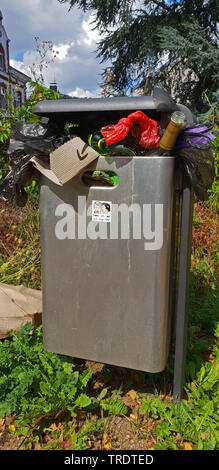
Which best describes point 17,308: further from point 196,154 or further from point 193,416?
point 196,154

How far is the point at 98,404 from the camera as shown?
1739 millimetres

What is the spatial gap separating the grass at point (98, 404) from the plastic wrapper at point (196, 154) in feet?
3.46

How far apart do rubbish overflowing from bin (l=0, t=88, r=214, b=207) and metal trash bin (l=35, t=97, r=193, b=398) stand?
63 mm

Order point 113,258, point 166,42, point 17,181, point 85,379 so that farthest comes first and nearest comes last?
point 166,42
point 85,379
point 17,181
point 113,258

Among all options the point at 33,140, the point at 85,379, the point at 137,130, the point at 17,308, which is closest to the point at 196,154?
the point at 137,130

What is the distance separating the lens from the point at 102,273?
1.53 meters

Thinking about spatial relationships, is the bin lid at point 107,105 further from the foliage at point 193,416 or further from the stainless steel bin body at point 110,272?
the foliage at point 193,416

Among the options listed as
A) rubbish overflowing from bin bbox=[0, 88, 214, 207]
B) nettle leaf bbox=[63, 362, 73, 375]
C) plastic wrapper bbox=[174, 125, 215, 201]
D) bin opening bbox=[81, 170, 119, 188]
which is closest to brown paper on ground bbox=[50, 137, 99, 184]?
rubbish overflowing from bin bbox=[0, 88, 214, 207]

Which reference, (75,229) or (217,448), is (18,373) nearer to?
(75,229)

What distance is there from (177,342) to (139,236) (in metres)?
0.62

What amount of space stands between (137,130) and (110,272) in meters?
0.62

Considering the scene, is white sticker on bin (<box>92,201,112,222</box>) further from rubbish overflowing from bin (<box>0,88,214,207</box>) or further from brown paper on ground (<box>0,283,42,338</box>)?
brown paper on ground (<box>0,283,42,338</box>)

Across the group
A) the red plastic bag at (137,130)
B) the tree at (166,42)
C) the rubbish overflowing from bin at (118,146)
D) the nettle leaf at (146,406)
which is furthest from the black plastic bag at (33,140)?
the tree at (166,42)

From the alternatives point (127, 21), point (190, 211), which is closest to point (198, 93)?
point (127, 21)
